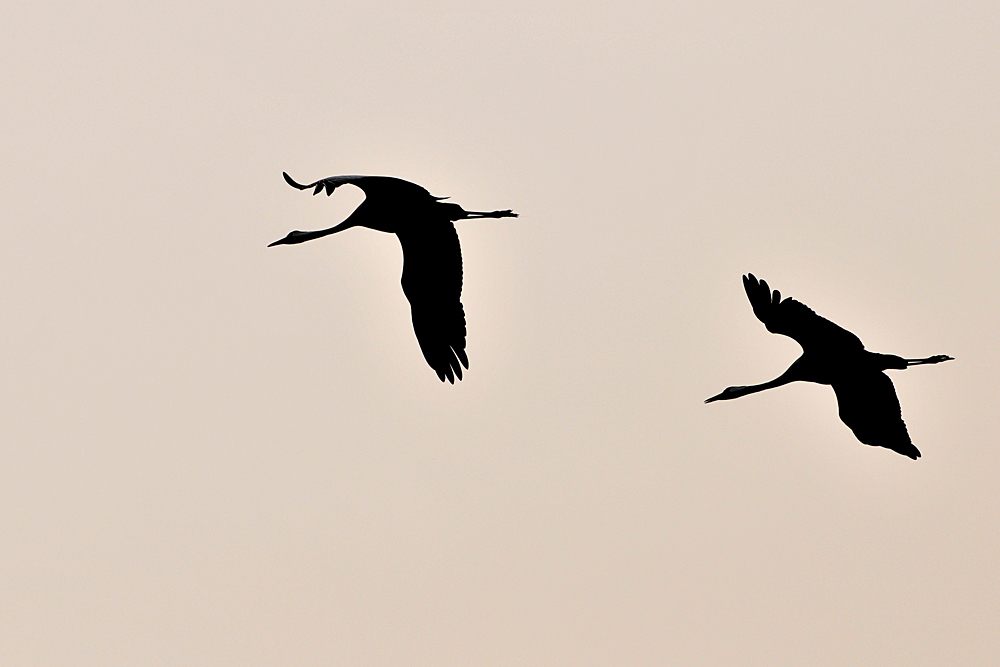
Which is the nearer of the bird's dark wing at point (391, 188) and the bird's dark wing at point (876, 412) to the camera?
the bird's dark wing at point (391, 188)

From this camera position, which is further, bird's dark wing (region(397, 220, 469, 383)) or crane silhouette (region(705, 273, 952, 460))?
bird's dark wing (region(397, 220, 469, 383))

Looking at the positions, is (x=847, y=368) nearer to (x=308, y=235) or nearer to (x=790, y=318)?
(x=790, y=318)

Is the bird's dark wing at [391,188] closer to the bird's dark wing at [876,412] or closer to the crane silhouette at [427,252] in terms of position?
the crane silhouette at [427,252]

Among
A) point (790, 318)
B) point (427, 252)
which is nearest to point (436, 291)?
point (427, 252)

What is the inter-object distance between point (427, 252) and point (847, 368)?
6.53 m

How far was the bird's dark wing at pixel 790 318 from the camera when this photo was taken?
22219 millimetres

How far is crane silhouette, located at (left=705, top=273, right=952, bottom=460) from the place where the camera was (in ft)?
73.5

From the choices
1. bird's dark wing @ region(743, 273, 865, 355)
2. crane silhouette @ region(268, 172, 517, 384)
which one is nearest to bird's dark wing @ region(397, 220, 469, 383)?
crane silhouette @ region(268, 172, 517, 384)

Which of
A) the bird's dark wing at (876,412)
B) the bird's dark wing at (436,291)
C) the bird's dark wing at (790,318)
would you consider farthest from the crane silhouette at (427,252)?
the bird's dark wing at (876,412)

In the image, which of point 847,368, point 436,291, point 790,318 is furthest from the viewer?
point 436,291

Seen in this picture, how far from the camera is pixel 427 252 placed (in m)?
24.1

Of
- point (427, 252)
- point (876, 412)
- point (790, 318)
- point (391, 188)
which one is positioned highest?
point (391, 188)

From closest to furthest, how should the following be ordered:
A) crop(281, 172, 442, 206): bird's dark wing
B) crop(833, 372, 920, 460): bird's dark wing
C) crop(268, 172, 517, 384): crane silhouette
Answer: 1. crop(281, 172, 442, 206): bird's dark wing
2. crop(268, 172, 517, 384): crane silhouette
3. crop(833, 372, 920, 460): bird's dark wing

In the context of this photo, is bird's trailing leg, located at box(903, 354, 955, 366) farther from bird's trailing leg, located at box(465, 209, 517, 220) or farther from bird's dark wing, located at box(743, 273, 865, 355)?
bird's trailing leg, located at box(465, 209, 517, 220)
